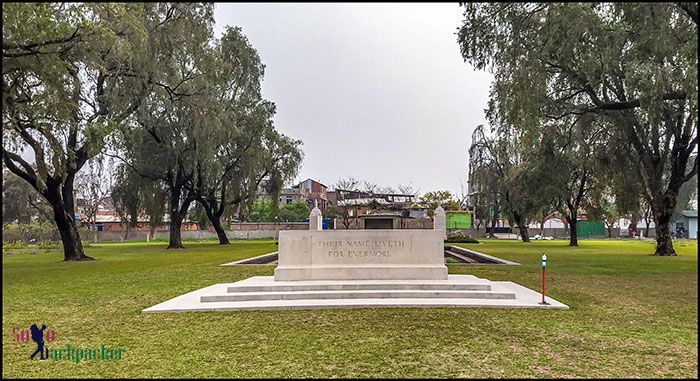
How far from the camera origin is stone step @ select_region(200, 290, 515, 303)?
8.97m

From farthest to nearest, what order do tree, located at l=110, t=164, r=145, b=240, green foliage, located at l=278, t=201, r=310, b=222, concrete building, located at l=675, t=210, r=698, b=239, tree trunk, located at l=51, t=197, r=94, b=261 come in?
green foliage, located at l=278, t=201, r=310, b=222
concrete building, located at l=675, t=210, r=698, b=239
tree, located at l=110, t=164, r=145, b=240
tree trunk, located at l=51, t=197, r=94, b=261

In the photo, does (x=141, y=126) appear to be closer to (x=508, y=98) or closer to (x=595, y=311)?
(x=508, y=98)

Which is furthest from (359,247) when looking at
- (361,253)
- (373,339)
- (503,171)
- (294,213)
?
(294,213)

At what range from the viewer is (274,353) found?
218 inches

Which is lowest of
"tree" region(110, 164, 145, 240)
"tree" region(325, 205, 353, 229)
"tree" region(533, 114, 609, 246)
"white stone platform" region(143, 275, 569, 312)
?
"white stone platform" region(143, 275, 569, 312)

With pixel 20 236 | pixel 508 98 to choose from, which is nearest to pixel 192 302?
pixel 508 98

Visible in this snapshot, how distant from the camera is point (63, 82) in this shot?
13.3 metres

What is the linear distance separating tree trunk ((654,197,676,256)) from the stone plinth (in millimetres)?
16792

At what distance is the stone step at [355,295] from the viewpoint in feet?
29.4

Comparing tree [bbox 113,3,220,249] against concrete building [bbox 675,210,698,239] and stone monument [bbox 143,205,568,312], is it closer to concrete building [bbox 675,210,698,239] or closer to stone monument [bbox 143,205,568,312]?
stone monument [bbox 143,205,568,312]

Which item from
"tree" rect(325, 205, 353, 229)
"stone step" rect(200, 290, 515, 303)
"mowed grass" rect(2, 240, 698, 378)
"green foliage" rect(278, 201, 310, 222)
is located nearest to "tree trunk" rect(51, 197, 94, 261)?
"mowed grass" rect(2, 240, 698, 378)
